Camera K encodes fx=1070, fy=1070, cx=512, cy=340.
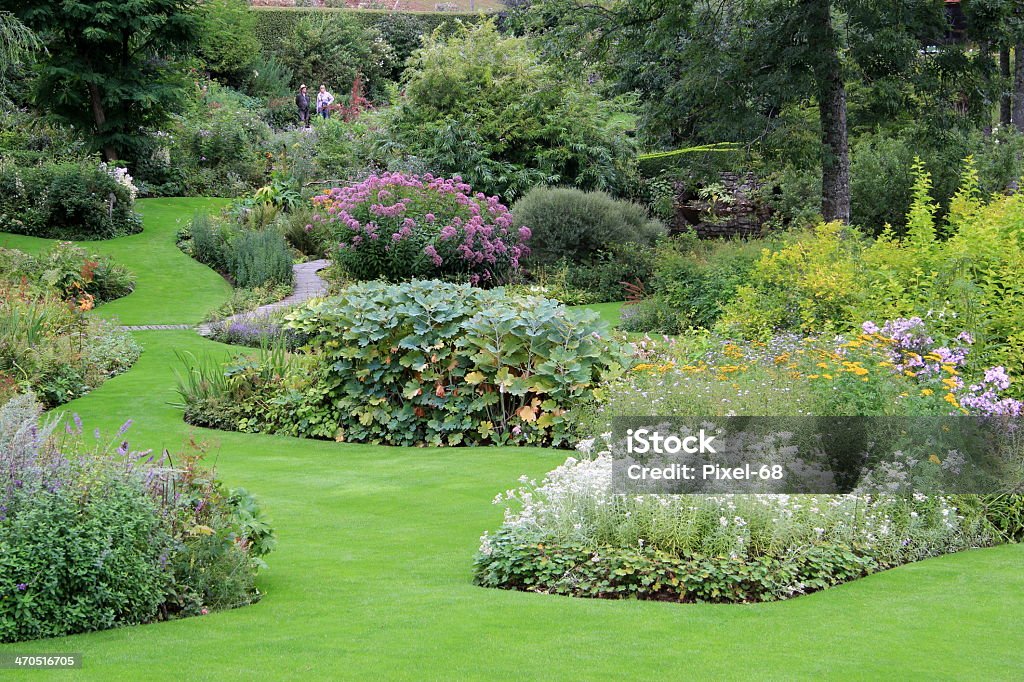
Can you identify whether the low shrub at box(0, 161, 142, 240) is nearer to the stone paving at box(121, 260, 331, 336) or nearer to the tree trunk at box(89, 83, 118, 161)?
the tree trunk at box(89, 83, 118, 161)

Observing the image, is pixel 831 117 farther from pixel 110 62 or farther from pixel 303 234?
pixel 110 62

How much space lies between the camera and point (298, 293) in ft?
57.1

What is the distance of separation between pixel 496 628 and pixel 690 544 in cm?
129

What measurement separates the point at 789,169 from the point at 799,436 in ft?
44.0

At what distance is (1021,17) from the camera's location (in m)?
17.0

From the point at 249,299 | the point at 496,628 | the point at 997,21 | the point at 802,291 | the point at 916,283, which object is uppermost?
the point at 997,21

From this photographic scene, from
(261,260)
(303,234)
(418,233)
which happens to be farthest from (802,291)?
(303,234)

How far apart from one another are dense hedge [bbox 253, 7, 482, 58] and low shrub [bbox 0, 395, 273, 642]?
3578 centimetres

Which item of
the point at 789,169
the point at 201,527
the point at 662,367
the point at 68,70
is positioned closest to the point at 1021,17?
the point at 789,169

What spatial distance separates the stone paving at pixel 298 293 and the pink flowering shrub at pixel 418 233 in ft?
2.30

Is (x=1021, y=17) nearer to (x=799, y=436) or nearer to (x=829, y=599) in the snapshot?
(x=799, y=436)

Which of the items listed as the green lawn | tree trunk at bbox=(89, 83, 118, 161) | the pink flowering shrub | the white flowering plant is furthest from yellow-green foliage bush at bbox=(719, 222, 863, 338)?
tree trunk at bbox=(89, 83, 118, 161)

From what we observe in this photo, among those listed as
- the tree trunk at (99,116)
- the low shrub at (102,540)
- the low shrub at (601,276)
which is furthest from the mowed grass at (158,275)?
the low shrub at (102,540)

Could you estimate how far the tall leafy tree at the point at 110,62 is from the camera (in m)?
23.4
